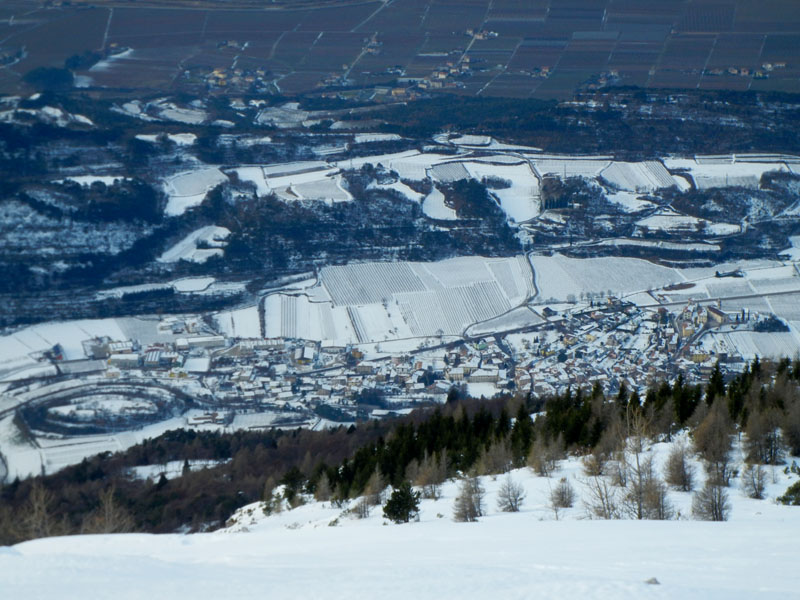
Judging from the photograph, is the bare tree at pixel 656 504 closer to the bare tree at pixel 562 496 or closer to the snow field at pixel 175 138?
the bare tree at pixel 562 496

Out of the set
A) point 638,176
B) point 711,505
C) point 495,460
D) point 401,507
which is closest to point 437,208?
point 638,176

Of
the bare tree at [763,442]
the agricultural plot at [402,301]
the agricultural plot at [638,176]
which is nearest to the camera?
the bare tree at [763,442]

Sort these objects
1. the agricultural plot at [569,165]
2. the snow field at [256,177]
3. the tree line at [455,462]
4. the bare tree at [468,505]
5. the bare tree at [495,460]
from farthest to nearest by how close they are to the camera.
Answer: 1. the agricultural plot at [569,165]
2. the snow field at [256,177]
3. the bare tree at [495,460]
4. the tree line at [455,462]
5. the bare tree at [468,505]

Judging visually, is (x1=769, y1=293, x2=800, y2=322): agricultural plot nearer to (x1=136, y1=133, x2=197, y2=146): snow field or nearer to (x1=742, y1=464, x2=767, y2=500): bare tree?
(x1=742, y1=464, x2=767, y2=500): bare tree

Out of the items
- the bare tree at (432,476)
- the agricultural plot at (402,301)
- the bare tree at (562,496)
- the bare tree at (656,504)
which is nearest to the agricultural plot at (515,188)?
the agricultural plot at (402,301)

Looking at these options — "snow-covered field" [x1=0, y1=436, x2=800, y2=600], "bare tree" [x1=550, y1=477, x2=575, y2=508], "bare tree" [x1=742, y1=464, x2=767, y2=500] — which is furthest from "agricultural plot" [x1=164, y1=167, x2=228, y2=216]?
"bare tree" [x1=742, y1=464, x2=767, y2=500]

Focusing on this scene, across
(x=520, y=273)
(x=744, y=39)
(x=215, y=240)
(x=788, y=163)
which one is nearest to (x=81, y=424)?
(x=215, y=240)
